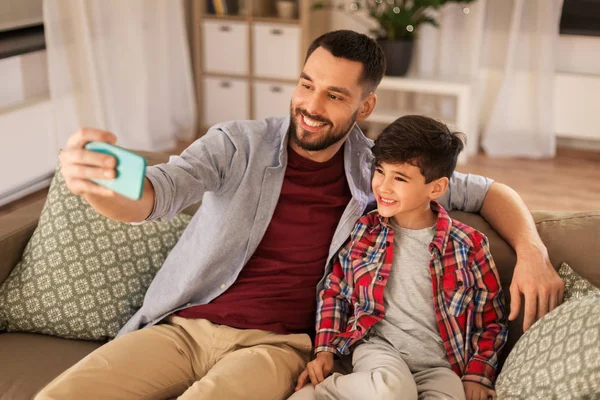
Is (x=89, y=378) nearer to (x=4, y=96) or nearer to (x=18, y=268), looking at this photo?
(x=18, y=268)

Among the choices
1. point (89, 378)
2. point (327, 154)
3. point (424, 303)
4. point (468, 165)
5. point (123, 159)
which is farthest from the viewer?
point (468, 165)

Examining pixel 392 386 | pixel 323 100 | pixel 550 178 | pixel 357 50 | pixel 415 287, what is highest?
pixel 357 50

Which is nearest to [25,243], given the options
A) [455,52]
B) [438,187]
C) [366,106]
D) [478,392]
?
[366,106]

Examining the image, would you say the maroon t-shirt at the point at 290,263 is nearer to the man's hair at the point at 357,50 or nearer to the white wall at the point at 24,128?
the man's hair at the point at 357,50

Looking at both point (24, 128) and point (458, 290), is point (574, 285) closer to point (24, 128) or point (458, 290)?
point (458, 290)

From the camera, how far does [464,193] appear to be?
1.92m

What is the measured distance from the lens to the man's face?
1.81m

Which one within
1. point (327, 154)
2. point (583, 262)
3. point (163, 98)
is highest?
point (327, 154)

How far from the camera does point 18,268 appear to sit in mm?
1888

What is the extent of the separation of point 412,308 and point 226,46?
11.9 ft

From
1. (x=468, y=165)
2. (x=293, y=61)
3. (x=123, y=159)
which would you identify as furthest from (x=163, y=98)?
(x=123, y=159)

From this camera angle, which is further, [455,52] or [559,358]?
[455,52]

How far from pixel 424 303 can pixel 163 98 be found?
3462 millimetres

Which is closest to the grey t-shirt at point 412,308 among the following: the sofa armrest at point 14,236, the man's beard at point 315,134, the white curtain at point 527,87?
the man's beard at point 315,134
